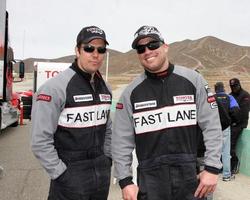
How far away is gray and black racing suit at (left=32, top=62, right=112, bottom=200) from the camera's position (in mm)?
3285

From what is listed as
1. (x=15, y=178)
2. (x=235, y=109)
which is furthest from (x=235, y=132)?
(x=15, y=178)

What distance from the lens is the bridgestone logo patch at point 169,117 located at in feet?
10.6

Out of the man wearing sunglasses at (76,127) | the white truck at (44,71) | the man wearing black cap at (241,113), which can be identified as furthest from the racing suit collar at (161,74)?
the white truck at (44,71)

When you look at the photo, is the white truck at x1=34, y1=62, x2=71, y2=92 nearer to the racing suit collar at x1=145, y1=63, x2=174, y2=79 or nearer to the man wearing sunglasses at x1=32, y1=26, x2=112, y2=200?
the man wearing sunglasses at x1=32, y1=26, x2=112, y2=200

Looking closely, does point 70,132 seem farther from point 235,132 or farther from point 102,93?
point 235,132

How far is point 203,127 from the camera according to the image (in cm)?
327

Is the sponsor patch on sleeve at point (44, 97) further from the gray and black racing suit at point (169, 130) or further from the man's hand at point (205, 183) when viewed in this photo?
the man's hand at point (205, 183)

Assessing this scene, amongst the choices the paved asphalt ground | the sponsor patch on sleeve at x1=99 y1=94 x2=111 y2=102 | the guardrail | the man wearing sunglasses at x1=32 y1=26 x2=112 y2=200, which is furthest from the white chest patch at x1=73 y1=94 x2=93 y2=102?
the guardrail

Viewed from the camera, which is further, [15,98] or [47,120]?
[15,98]

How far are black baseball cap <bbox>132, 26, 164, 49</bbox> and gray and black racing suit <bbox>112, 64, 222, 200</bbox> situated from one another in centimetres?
25

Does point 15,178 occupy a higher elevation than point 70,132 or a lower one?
lower

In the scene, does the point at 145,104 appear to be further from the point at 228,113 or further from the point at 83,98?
the point at 228,113

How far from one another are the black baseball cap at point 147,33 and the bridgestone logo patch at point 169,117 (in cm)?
51

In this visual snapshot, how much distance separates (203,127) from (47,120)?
1.09 metres
